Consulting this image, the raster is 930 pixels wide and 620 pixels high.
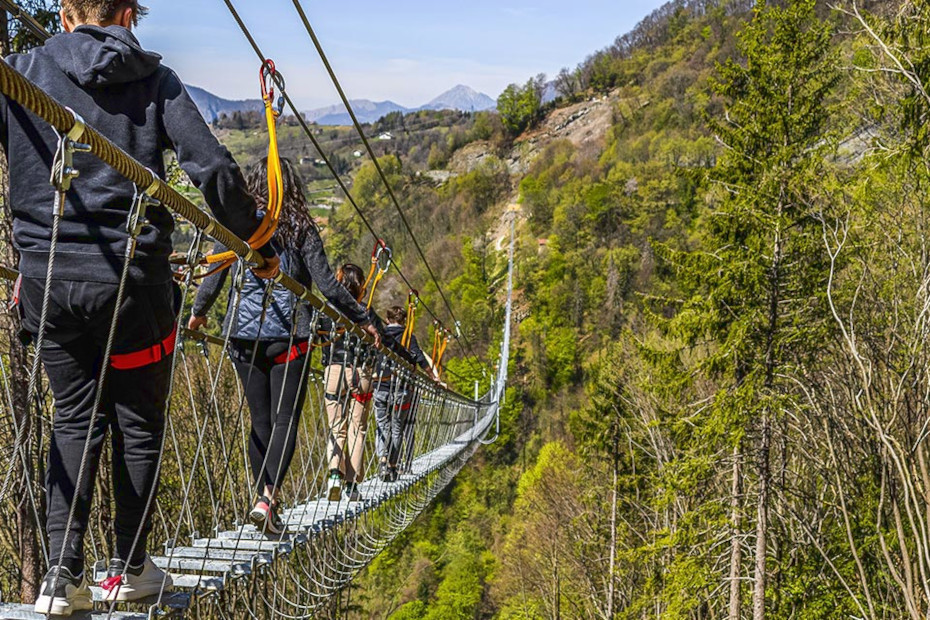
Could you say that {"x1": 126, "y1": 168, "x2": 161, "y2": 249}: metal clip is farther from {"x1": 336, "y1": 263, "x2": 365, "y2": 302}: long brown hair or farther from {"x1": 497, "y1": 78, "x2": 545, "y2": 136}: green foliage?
{"x1": 497, "y1": 78, "x2": 545, "y2": 136}: green foliage

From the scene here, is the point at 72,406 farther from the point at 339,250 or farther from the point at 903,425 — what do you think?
the point at 339,250

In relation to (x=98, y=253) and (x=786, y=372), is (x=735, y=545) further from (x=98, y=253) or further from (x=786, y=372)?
(x=98, y=253)

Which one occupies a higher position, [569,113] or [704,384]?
[569,113]

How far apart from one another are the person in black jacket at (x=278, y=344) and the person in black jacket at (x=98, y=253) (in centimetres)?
87

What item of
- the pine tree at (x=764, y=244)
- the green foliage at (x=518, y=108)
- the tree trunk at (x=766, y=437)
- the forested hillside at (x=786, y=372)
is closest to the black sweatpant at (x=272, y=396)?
the forested hillside at (x=786, y=372)

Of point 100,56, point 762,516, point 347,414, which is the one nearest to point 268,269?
point 100,56

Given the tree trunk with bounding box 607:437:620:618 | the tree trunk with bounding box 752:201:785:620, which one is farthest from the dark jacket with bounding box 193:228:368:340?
the tree trunk with bounding box 607:437:620:618

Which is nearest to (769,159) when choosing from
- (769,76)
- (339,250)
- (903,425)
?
(769,76)

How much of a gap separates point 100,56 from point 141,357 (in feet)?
1.65

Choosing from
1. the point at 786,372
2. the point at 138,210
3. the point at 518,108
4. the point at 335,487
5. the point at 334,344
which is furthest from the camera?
the point at 518,108

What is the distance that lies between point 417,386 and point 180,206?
3135mm

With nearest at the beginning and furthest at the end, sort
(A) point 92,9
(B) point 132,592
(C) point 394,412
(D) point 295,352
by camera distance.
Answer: (A) point 92,9 < (B) point 132,592 < (D) point 295,352 < (C) point 394,412

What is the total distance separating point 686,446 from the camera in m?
9.47

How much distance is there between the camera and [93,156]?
53.7 inches
